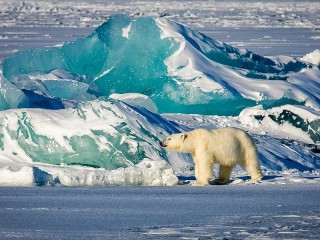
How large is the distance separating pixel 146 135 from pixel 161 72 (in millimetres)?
3931

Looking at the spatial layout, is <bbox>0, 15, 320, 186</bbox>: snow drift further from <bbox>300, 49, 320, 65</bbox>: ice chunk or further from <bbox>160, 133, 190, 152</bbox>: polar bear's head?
<bbox>300, 49, 320, 65</bbox>: ice chunk

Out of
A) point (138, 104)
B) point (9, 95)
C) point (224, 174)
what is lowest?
point (138, 104)

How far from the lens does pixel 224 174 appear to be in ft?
24.1

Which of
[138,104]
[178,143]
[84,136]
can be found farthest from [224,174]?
[138,104]

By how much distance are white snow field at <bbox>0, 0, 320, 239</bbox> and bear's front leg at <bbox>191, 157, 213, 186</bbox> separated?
0.16 metres

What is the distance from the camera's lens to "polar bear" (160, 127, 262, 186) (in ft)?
23.6

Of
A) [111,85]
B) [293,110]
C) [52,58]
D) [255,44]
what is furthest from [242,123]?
[255,44]

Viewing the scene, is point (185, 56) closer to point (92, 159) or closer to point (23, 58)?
point (23, 58)

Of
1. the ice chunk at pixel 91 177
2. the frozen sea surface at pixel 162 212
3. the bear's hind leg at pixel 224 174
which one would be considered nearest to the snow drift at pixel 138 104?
the ice chunk at pixel 91 177

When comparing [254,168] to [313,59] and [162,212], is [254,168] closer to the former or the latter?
[162,212]

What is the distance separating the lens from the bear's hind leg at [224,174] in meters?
7.31

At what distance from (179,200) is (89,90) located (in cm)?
536

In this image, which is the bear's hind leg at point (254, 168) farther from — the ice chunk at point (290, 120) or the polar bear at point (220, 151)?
the ice chunk at point (290, 120)

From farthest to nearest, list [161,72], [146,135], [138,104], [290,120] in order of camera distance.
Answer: [161,72], [138,104], [290,120], [146,135]
